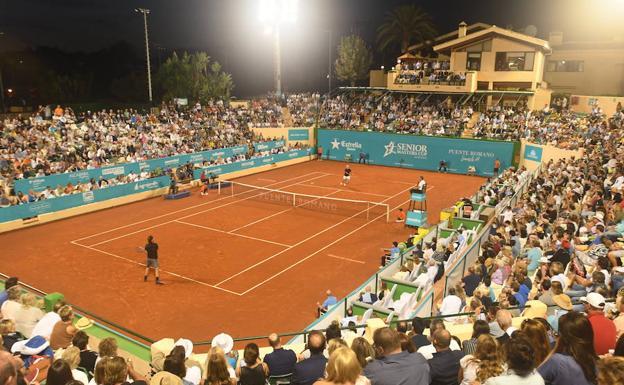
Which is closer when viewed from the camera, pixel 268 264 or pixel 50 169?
pixel 268 264

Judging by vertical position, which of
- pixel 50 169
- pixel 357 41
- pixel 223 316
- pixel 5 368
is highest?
pixel 357 41

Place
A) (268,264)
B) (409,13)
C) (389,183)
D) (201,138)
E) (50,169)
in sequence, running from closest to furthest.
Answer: (268,264) → (50,169) → (389,183) → (201,138) → (409,13)

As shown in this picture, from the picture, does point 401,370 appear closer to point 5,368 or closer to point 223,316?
point 5,368

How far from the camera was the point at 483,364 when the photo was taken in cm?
490

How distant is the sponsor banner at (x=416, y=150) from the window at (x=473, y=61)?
38.0 ft

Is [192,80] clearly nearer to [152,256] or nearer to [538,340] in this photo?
[152,256]

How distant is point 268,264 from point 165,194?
45.6 feet

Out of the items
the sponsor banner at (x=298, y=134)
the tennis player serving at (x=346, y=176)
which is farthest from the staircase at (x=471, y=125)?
the sponsor banner at (x=298, y=134)

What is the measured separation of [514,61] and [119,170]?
35684mm

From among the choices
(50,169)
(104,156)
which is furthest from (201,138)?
(50,169)

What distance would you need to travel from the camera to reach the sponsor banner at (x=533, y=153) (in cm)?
3316

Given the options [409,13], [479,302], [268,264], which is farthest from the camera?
[409,13]

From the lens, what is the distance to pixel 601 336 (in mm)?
A: 5730

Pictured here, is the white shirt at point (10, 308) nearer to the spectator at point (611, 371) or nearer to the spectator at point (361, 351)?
the spectator at point (361, 351)
